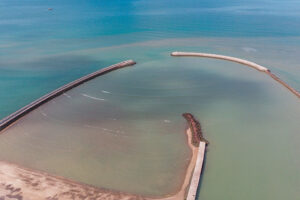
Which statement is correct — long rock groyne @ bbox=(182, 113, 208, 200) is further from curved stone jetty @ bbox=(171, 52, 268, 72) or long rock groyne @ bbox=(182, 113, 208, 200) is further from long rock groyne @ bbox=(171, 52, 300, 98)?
curved stone jetty @ bbox=(171, 52, 268, 72)

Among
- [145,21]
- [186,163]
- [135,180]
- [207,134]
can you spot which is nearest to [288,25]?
[145,21]

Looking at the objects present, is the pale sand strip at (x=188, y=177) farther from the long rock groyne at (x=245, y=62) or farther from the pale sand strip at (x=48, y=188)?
the long rock groyne at (x=245, y=62)

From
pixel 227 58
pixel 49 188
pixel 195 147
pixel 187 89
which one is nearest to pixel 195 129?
pixel 195 147

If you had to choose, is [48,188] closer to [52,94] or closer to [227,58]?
[52,94]

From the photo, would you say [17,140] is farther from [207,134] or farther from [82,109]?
[207,134]

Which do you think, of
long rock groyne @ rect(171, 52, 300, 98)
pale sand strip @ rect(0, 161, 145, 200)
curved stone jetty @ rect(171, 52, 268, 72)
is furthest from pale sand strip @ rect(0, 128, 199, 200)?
curved stone jetty @ rect(171, 52, 268, 72)
